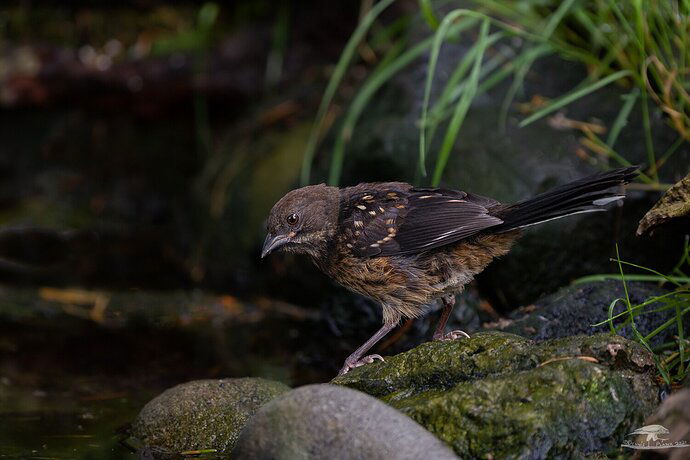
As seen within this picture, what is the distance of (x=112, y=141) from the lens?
25.2 ft

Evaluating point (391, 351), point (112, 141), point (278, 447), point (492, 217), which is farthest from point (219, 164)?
point (278, 447)

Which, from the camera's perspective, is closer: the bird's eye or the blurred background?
the bird's eye

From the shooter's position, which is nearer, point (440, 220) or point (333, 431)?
point (333, 431)

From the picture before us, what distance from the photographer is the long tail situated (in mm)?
3613

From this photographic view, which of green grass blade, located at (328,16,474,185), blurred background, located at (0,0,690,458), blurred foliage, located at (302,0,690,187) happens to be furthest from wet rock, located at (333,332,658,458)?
green grass blade, located at (328,16,474,185)

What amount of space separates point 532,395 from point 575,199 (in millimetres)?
946

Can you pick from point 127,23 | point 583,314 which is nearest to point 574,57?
point 583,314

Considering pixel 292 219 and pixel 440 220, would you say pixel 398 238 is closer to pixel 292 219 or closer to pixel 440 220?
pixel 440 220

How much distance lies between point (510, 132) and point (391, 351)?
152cm

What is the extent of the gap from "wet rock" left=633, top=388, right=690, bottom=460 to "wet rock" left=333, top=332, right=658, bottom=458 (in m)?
0.29

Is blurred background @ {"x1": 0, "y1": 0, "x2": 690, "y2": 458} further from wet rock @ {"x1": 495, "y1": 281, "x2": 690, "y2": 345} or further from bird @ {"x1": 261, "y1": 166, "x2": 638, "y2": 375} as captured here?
bird @ {"x1": 261, "y1": 166, "x2": 638, "y2": 375}

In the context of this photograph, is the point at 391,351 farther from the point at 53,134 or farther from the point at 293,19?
the point at 53,134

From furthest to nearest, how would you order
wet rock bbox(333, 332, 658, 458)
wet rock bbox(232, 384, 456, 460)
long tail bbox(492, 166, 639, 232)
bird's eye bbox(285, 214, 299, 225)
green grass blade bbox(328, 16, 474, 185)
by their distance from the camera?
green grass blade bbox(328, 16, 474, 185)
bird's eye bbox(285, 214, 299, 225)
long tail bbox(492, 166, 639, 232)
wet rock bbox(333, 332, 658, 458)
wet rock bbox(232, 384, 456, 460)

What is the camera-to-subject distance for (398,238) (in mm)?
4121
